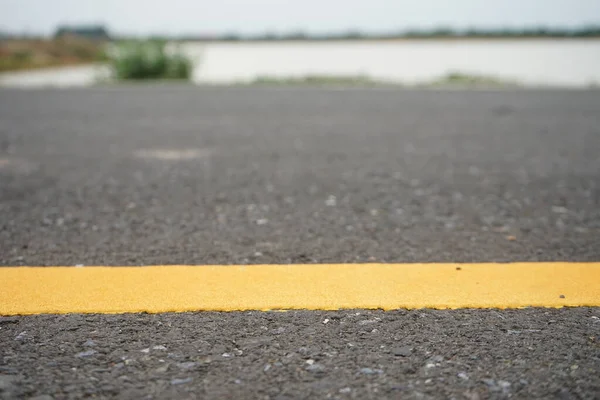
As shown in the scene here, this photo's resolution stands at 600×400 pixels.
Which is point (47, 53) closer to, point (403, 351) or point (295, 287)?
point (295, 287)

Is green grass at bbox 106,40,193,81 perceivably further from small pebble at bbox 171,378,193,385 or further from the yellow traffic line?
small pebble at bbox 171,378,193,385

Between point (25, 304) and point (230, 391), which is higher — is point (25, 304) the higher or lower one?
the higher one

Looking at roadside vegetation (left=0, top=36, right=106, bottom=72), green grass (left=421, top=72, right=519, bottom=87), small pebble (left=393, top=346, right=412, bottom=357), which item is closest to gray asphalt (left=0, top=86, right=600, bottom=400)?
small pebble (left=393, top=346, right=412, bottom=357)

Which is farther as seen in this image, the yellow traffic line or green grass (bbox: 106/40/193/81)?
green grass (bbox: 106/40/193/81)

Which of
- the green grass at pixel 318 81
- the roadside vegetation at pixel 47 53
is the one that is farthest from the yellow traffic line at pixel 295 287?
the roadside vegetation at pixel 47 53

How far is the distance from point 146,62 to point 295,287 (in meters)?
17.4

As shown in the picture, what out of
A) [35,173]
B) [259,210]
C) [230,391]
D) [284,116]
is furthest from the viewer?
[284,116]

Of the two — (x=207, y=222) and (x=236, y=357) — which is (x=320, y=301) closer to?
(x=236, y=357)

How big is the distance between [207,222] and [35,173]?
6.86 ft

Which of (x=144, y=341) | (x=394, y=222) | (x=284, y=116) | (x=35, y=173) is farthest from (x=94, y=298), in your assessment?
(x=284, y=116)

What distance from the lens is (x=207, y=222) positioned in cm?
323

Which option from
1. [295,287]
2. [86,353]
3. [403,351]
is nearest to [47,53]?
[295,287]

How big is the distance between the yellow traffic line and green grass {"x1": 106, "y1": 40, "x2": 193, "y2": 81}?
1687 centimetres

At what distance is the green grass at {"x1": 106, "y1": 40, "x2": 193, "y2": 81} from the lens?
1827cm
